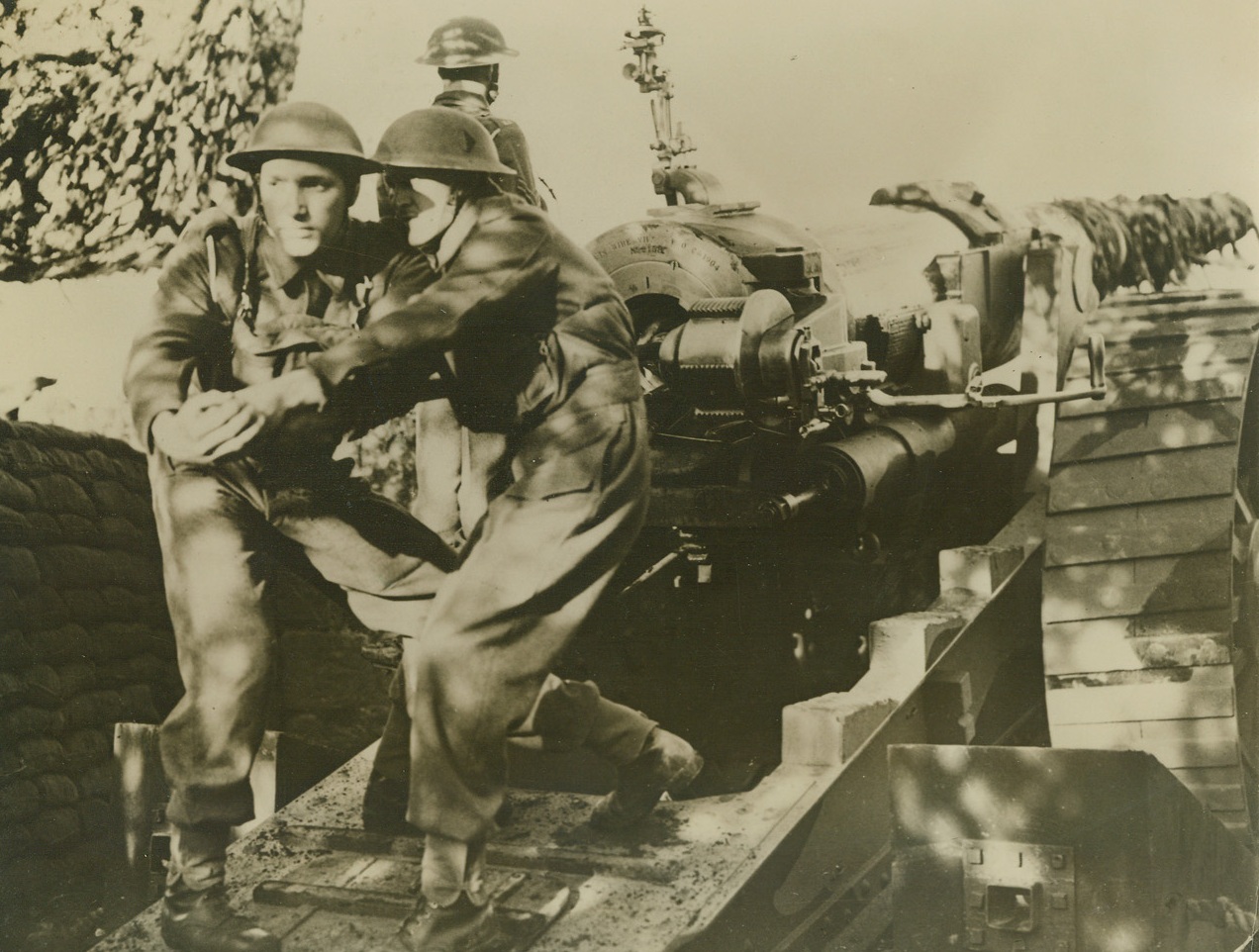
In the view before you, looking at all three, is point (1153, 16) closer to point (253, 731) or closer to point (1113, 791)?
point (1113, 791)

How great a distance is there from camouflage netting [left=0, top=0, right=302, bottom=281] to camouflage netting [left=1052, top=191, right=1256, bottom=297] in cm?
199

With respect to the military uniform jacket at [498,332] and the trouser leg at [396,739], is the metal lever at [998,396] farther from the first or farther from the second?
the trouser leg at [396,739]

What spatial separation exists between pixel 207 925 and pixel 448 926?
577 millimetres

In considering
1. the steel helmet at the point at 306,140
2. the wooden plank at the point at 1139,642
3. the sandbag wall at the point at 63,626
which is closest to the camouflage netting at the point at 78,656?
the sandbag wall at the point at 63,626

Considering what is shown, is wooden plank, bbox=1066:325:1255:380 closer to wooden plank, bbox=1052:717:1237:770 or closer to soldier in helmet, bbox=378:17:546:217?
wooden plank, bbox=1052:717:1237:770

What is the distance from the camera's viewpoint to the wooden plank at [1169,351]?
3689mm

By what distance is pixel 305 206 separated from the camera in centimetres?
341

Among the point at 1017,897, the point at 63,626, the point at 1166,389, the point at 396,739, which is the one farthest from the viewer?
A: the point at 63,626

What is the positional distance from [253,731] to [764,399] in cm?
140

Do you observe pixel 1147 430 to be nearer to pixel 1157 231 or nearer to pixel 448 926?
pixel 1157 231

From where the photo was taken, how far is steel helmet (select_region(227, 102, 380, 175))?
11.1 feet

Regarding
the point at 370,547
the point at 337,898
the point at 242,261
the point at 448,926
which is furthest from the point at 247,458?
the point at 448,926

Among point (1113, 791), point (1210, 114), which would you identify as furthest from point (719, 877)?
point (1210, 114)

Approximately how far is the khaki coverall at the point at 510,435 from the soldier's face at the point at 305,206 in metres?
0.21
